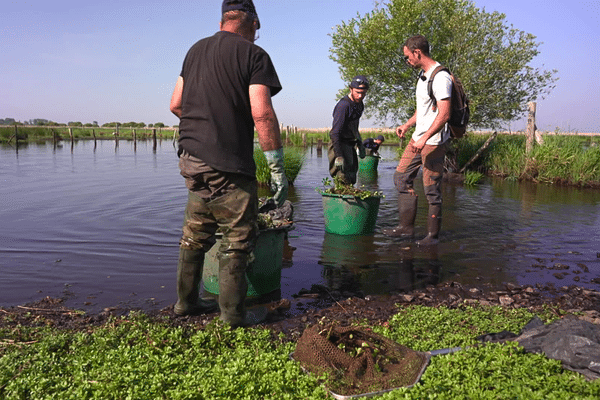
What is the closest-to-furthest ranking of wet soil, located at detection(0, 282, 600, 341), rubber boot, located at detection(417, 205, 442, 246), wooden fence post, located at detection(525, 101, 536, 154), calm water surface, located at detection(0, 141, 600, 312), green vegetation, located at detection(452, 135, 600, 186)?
wet soil, located at detection(0, 282, 600, 341), calm water surface, located at detection(0, 141, 600, 312), rubber boot, located at detection(417, 205, 442, 246), green vegetation, located at detection(452, 135, 600, 186), wooden fence post, located at detection(525, 101, 536, 154)

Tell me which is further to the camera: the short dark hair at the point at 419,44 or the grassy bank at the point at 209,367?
the short dark hair at the point at 419,44

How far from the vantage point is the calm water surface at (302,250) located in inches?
200

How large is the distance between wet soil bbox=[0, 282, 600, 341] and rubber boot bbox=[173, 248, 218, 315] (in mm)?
76

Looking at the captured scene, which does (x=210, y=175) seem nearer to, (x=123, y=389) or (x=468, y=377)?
(x=123, y=389)

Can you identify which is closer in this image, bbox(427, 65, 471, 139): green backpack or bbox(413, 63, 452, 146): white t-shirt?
bbox(427, 65, 471, 139): green backpack

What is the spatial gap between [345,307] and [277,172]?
160cm

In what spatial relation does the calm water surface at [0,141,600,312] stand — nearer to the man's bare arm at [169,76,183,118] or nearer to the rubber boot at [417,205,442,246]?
the rubber boot at [417,205,442,246]

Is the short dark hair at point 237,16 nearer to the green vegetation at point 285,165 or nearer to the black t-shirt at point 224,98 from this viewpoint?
the black t-shirt at point 224,98

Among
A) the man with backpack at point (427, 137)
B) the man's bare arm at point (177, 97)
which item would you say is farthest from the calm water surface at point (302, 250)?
the man's bare arm at point (177, 97)

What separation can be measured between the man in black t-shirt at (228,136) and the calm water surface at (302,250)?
1.27 metres

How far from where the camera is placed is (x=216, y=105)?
11.3 feet

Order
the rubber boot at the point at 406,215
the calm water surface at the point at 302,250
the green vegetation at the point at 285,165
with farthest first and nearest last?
1. the green vegetation at the point at 285,165
2. the rubber boot at the point at 406,215
3. the calm water surface at the point at 302,250

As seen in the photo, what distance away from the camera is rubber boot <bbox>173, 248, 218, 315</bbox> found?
12.3 feet

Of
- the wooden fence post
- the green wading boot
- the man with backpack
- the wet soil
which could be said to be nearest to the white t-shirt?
the man with backpack
